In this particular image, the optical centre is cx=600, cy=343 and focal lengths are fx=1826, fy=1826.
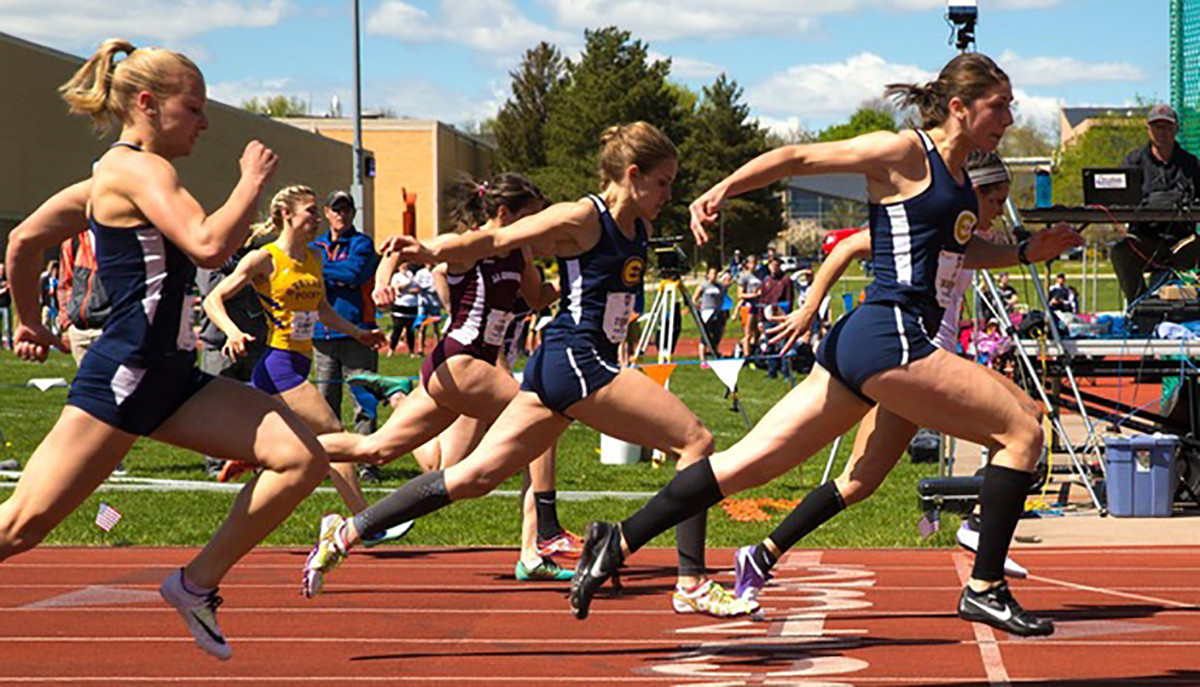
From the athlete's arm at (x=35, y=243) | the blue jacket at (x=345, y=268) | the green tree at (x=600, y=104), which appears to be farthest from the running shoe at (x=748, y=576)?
the green tree at (x=600, y=104)

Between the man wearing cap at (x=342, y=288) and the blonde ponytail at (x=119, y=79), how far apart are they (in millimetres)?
6948

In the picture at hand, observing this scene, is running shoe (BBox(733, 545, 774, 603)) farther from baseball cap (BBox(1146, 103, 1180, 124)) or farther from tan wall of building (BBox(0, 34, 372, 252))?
tan wall of building (BBox(0, 34, 372, 252))

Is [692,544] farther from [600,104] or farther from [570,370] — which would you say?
[600,104]

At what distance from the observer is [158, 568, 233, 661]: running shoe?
5.84 meters

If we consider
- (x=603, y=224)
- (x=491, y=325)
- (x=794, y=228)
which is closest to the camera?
(x=603, y=224)

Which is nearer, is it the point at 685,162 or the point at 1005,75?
the point at 1005,75

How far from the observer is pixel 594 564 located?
6.54 metres

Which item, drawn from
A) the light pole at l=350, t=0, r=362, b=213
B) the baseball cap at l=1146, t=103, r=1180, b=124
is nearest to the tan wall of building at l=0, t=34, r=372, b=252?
the light pole at l=350, t=0, r=362, b=213

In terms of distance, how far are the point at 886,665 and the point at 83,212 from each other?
3.19m

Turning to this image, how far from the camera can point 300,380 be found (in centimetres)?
1025

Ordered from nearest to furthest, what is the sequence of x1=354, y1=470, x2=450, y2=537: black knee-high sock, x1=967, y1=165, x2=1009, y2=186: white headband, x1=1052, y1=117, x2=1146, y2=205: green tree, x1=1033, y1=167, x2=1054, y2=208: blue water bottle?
x1=354, y1=470, x2=450, y2=537: black knee-high sock < x1=967, y1=165, x2=1009, y2=186: white headband < x1=1033, y1=167, x2=1054, y2=208: blue water bottle < x1=1052, y1=117, x2=1146, y2=205: green tree

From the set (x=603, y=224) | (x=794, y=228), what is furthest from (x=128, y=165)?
(x=794, y=228)

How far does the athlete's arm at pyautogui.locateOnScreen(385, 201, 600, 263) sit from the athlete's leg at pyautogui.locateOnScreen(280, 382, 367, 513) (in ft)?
9.76

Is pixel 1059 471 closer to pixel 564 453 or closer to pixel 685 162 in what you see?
pixel 564 453
